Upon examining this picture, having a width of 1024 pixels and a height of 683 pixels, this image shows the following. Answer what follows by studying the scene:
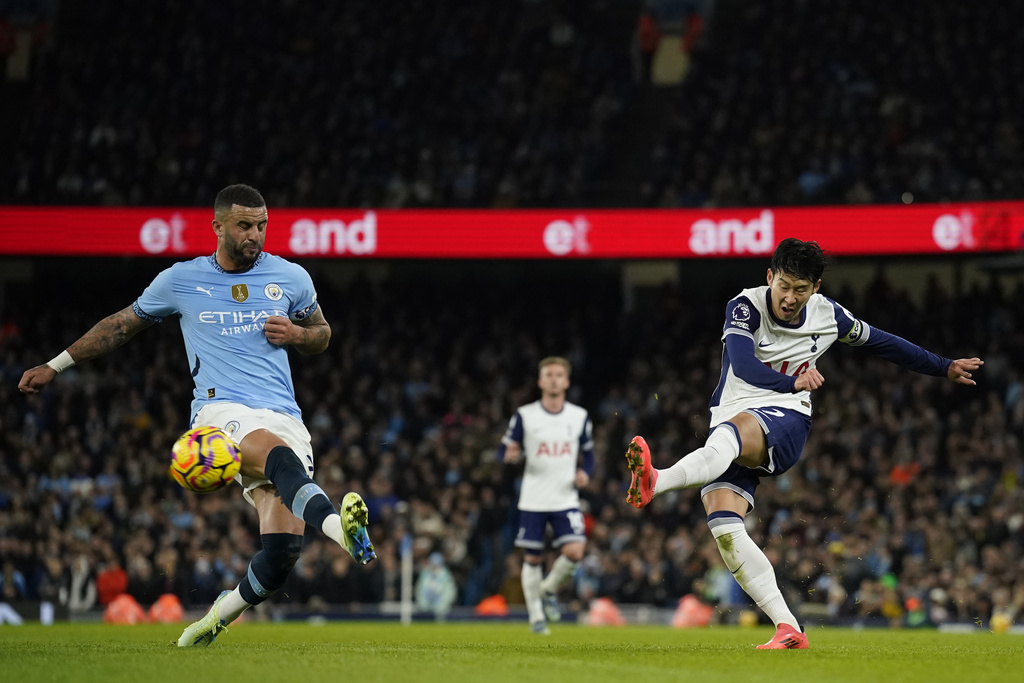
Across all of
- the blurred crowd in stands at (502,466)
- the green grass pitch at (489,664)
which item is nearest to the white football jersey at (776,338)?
the green grass pitch at (489,664)

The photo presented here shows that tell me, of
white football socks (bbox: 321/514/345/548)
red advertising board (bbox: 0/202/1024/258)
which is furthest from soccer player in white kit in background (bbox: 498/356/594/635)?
red advertising board (bbox: 0/202/1024/258)

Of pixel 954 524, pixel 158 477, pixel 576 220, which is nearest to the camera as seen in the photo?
pixel 954 524

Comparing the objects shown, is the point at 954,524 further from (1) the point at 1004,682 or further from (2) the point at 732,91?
(1) the point at 1004,682

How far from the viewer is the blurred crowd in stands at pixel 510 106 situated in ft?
75.5

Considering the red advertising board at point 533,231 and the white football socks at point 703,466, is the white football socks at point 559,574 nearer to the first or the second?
the white football socks at point 703,466

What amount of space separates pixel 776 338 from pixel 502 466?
1345 cm

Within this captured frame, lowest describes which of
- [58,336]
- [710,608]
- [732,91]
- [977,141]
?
[710,608]

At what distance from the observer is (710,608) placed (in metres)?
17.2

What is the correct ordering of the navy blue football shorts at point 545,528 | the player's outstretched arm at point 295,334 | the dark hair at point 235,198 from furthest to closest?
the navy blue football shorts at point 545,528
the dark hair at point 235,198
the player's outstretched arm at point 295,334

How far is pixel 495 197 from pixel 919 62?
28.6ft

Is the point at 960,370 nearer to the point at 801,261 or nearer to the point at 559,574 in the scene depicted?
the point at 801,261

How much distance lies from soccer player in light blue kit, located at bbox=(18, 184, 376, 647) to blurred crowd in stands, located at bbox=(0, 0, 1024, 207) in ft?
52.1

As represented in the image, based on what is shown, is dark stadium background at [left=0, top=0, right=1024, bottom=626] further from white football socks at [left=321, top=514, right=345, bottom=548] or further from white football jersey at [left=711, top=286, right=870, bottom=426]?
white football socks at [left=321, top=514, right=345, bottom=548]

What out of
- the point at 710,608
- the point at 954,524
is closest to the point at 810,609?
the point at 710,608
